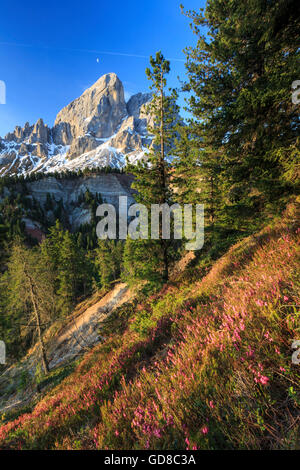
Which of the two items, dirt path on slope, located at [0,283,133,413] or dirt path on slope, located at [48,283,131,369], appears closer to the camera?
dirt path on slope, located at [0,283,133,413]

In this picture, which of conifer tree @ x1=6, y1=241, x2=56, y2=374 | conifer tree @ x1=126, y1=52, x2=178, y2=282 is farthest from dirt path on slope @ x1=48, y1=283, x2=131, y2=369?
conifer tree @ x1=126, y1=52, x2=178, y2=282

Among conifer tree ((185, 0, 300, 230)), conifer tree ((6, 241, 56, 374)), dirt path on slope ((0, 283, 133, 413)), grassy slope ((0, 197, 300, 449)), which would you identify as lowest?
dirt path on slope ((0, 283, 133, 413))

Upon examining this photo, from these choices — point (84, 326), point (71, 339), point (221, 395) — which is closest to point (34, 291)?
point (84, 326)

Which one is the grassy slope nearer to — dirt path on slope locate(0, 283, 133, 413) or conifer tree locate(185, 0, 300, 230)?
conifer tree locate(185, 0, 300, 230)

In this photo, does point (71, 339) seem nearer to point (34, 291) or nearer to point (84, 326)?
point (84, 326)

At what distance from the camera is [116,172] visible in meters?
113

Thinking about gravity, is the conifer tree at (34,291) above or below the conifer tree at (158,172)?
below

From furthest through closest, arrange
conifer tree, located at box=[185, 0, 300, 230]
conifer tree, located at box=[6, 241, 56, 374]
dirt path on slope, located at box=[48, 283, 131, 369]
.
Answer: dirt path on slope, located at box=[48, 283, 131, 369], conifer tree, located at box=[6, 241, 56, 374], conifer tree, located at box=[185, 0, 300, 230]

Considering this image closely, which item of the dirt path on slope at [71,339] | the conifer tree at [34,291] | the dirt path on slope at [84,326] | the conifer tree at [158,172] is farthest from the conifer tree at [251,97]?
the dirt path on slope at [84,326]

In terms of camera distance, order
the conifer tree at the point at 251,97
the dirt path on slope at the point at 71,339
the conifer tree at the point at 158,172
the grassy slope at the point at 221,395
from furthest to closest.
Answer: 1. the dirt path on slope at the point at 71,339
2. the conifer tree at the point at 158,172
3. the conifer tree at the point at 251,97
4. the grassy slope at the point at 221,395

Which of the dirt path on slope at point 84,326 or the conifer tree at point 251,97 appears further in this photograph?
the dirt path on slope at point 84,326

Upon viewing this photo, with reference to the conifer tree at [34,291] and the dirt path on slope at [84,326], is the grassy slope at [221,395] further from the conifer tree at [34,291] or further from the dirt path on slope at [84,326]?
the dirt path on slope at [84,326]

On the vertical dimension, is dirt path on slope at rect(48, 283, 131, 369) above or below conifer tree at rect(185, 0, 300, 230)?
below
